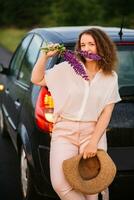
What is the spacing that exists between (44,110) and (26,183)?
932 millimetres

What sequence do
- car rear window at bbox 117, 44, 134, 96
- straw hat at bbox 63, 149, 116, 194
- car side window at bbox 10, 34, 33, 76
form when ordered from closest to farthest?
straw hat at bbox 63, 149, 116, 194 < car rear window at bbox 117, 44, 134, 96 < car side window at bbox 10, 34, 33, 76

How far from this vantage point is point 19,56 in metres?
7.04

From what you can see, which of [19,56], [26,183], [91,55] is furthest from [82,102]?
[19,56]

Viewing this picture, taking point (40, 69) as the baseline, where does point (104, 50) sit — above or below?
above

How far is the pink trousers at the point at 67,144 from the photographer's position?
4.07m

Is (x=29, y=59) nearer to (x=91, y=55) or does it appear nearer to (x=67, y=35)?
(x=67, y=35)

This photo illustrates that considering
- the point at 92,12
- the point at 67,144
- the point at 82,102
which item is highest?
the point at 82,102

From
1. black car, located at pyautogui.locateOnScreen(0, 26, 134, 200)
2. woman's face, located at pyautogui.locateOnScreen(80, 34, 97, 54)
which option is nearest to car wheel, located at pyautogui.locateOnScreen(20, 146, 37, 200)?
black car, located at pyautogui.locateOnScreen(0, 26, 134, 200)

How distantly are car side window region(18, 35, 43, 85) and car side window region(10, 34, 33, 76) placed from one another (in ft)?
0.76

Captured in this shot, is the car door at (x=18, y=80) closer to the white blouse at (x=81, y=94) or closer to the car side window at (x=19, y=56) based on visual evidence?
the car side window at (x=19, y=56)

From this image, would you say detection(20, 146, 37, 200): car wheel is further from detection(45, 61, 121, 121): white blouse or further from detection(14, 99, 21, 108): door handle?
detection(45, 61, 121, 121): white blouse

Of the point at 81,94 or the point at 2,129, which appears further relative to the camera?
the point at 2,129

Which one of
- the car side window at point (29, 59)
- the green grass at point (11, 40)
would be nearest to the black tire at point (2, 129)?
the car side window at point (29, 59)

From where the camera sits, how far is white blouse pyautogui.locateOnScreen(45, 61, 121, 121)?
13.2 feet
